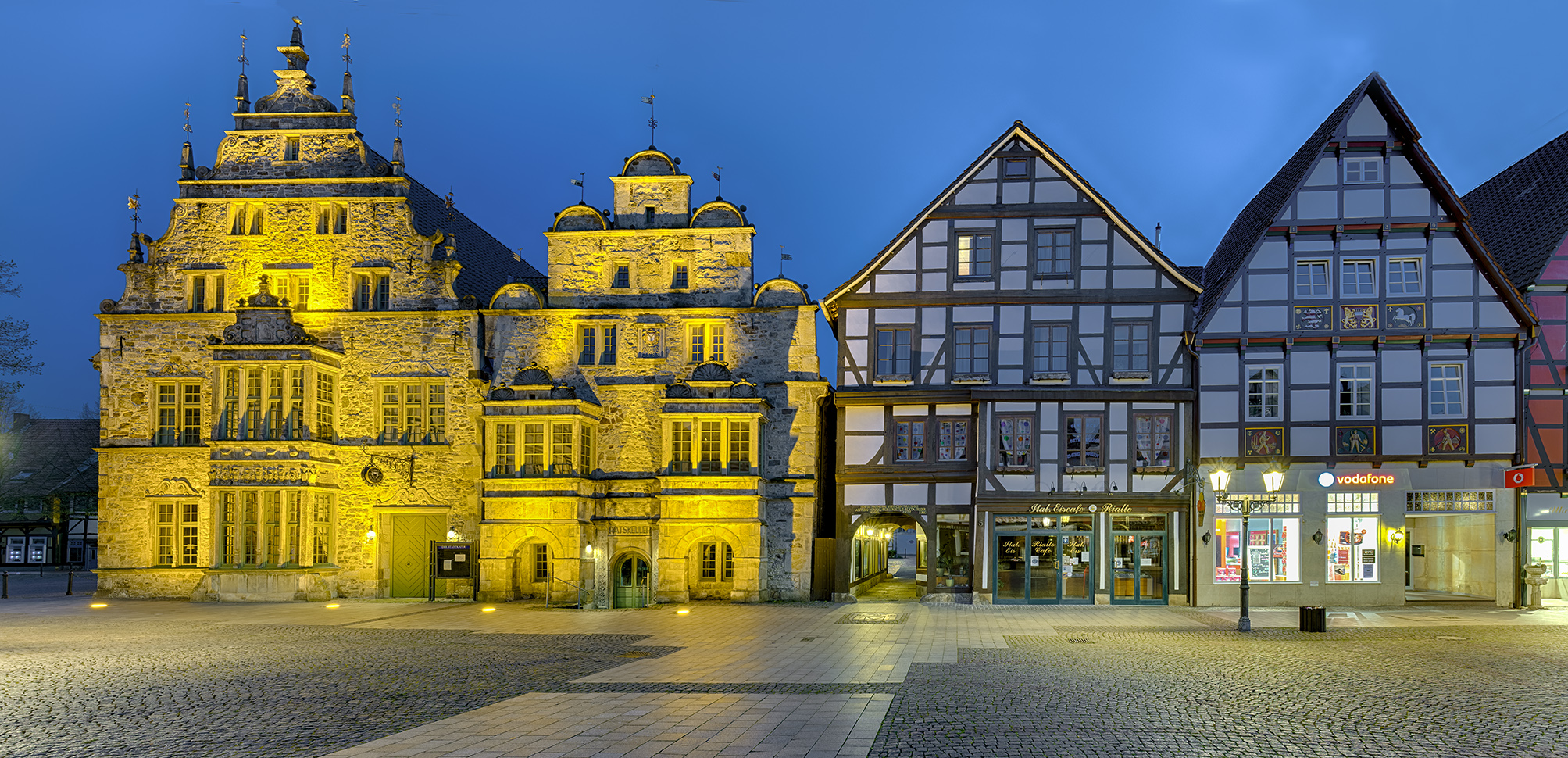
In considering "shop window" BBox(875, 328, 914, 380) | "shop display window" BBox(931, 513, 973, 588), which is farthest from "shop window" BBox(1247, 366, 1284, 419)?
"shop window" BBox(875, 328, 914, 380)

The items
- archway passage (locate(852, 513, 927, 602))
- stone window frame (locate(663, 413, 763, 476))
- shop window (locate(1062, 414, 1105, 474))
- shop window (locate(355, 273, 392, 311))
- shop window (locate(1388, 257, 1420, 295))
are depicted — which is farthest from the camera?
shop window (locate(355, 273, 392, 311))

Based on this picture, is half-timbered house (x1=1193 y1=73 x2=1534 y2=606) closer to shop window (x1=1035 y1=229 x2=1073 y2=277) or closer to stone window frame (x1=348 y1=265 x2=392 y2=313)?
shop window (x1=1035 y1=229 x2=1073 y2=277)

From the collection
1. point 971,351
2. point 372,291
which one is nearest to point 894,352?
point 971,351

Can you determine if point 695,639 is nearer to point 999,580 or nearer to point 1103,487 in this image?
point 999,580

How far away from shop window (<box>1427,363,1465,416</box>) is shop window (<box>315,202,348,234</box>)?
30698 mm

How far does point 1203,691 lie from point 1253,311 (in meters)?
17.3

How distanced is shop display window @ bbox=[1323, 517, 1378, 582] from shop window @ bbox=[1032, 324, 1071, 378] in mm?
7926

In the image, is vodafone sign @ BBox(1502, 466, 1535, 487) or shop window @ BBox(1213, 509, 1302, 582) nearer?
vodafone sign @ BBox(1502, 466, 1535, 487)

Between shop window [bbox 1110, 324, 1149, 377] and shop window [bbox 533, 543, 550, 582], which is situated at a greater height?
shop window [bbox 1110, 324, 1149, 377]

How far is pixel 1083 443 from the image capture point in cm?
3084

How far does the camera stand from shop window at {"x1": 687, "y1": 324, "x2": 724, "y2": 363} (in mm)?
33531

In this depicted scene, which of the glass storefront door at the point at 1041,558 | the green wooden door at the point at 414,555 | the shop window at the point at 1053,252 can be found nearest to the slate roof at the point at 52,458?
the green wooden door at the point at 414,555

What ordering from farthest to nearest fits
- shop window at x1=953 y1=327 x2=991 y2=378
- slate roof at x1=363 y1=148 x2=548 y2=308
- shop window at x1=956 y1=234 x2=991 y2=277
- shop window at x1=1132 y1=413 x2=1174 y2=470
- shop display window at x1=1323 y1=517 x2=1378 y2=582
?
slate roof at x1=363 y1=148 x2=548 y2=308
shop window at x1=956 y1=234 x2=991 y2=277
shop window at x1=953 y1=327 x2=991 y2=378
shop window at x1=1132 y1=413 x2=1174 y2=470
shop display window at x1=1323 y1=517 x2=1378 y2=582

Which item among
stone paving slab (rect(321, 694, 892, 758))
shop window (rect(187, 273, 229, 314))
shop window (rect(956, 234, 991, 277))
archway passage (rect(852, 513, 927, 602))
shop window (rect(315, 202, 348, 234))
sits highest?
shop window (rect(315, 202, 348, 234))
